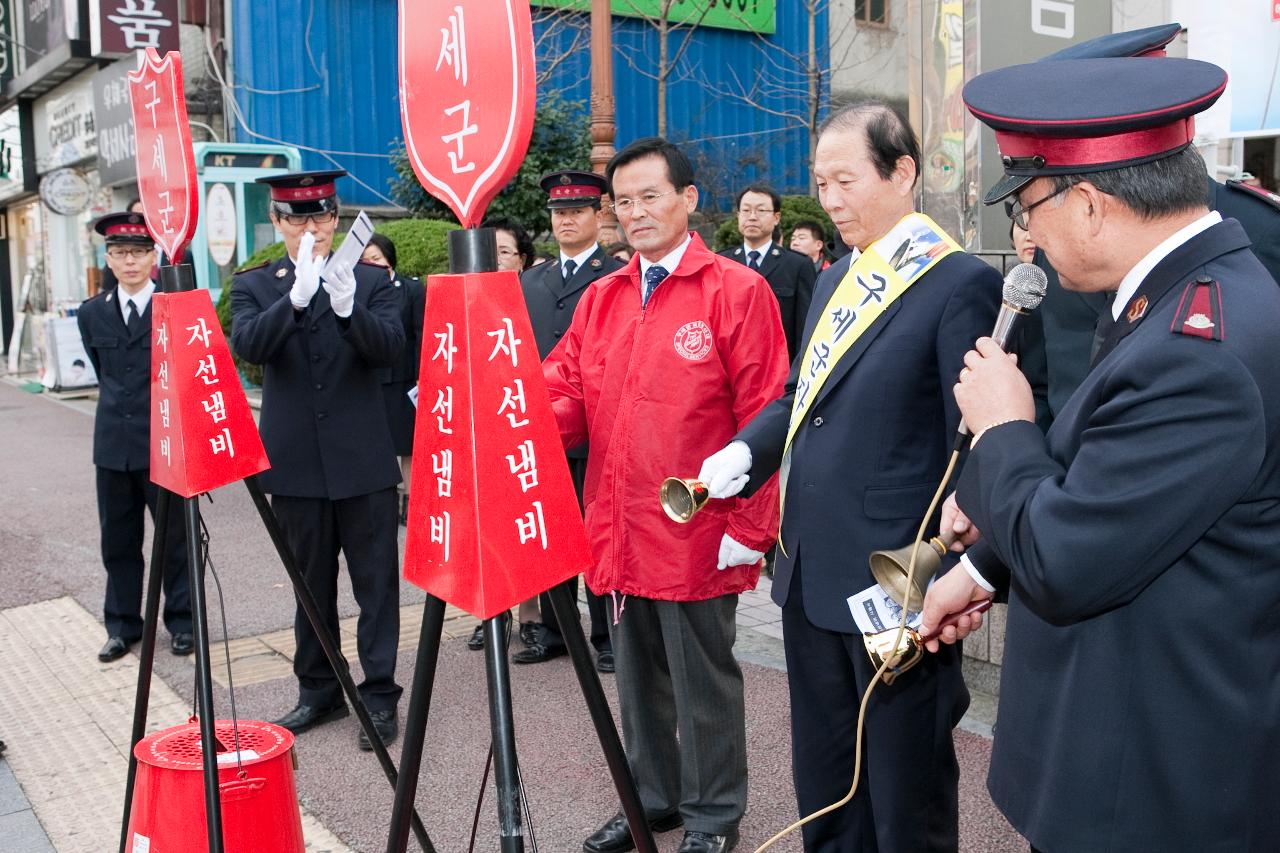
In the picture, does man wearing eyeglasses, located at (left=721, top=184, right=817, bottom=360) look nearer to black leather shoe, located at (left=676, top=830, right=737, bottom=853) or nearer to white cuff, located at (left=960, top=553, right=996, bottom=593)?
black leather shoe, located at (left=676, top=830, right=737, bottom=853)

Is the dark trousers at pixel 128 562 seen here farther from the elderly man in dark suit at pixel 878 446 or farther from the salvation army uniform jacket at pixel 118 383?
the elderly man in dark suit at pixel 878 446

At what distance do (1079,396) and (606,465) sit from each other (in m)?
1.81

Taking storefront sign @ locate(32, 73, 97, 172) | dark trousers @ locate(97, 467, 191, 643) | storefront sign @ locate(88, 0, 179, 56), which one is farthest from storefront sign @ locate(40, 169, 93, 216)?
dark trousers @ locate(97, 467, 191, 643)

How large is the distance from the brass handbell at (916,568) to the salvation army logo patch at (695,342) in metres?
1.21

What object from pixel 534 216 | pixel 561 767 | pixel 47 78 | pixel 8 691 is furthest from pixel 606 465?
pixel 47 78

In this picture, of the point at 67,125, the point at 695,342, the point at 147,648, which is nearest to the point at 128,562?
the point at 147,648

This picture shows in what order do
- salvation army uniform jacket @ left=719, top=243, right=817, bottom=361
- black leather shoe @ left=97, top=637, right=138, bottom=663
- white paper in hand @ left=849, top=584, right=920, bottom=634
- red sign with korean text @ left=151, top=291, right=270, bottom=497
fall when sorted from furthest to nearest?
salvation army uniform jacket @ left=719, top=243, right=817, bottom=361 < black leather shoe @ left=97, top=637, right=138, bottom=663 < red sign with korean text @ left=151, top=291, right=270, bottom=497 < white paper in hand @ left=849, top=584, right=920, bottom=634

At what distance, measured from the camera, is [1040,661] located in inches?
69.4

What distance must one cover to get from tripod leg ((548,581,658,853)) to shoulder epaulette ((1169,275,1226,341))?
107 centimetres

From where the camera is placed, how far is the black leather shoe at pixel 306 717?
447cm

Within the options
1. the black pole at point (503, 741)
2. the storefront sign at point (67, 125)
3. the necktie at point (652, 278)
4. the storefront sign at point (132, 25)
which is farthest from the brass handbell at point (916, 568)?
the storefront sign at point (67, 125)

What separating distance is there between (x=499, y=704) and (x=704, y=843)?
5.14 feet

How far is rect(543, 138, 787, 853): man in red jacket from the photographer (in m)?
3.22

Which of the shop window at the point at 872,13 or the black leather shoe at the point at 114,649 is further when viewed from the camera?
the shop window at the point at 872,13
